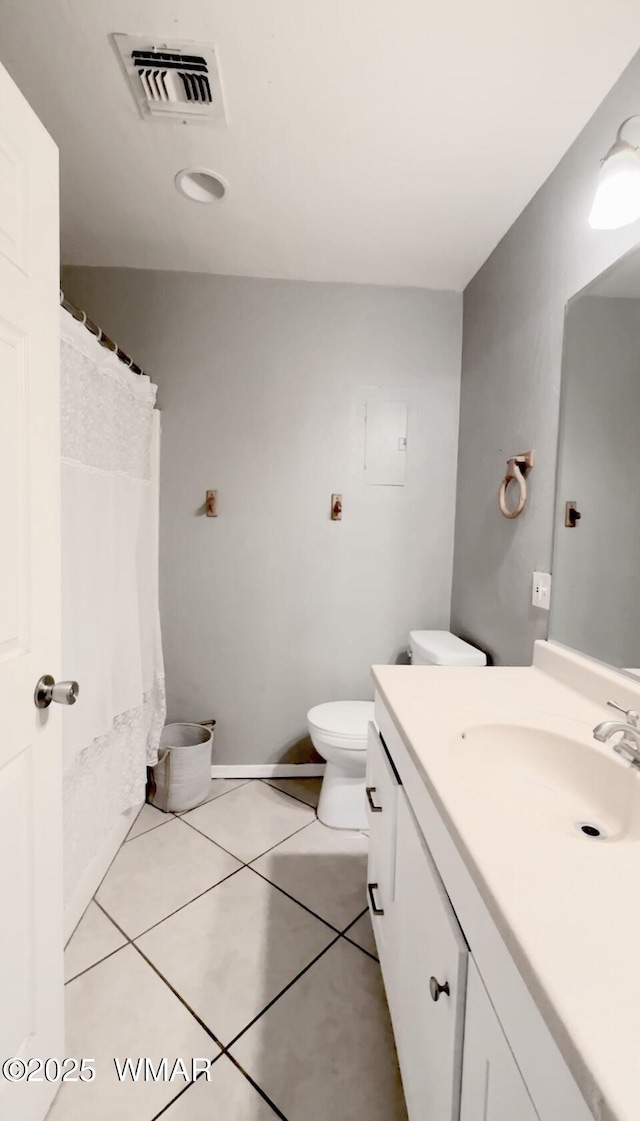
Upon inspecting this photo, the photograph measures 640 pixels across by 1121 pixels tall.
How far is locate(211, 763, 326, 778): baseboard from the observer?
7.30 ft

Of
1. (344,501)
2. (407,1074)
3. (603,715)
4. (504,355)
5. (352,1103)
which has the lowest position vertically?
(352,1103)

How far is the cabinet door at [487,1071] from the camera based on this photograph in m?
0.46

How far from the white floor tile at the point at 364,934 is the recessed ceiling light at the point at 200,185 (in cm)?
241

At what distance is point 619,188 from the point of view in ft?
3.30

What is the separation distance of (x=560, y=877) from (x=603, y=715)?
2.11 ft

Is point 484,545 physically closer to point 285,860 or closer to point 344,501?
point 344,501

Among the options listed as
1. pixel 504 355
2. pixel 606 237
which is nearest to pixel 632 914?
pixel 606 237

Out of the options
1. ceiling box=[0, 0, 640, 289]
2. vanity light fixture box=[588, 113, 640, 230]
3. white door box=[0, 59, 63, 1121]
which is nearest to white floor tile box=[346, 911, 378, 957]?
white door box=[0, 59, 63, 1121]

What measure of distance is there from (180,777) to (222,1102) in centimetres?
109

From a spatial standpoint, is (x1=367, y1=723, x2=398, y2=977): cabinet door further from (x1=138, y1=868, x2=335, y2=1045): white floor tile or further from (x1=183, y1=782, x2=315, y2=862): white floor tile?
(x1=183, y1=782, x2=315, y2=862): white floor tile

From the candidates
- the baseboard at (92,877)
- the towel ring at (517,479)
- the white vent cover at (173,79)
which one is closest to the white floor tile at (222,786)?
the baseboard at (92,877)

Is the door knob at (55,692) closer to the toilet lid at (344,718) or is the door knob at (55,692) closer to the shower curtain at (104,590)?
the shower curtain at (104,590)

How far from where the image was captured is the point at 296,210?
1.64m

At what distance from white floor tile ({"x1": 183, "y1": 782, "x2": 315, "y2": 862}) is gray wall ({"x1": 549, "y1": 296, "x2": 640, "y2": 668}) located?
132cm
